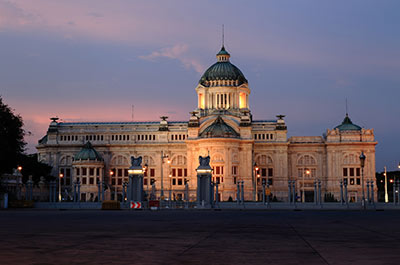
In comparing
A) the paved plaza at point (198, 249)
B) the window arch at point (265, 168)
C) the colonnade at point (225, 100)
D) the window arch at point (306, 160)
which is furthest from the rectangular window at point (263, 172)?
the paved plaza at point (198, 249)

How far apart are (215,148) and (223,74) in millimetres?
22893

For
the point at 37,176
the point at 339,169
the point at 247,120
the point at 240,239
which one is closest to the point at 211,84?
the point at 247,120

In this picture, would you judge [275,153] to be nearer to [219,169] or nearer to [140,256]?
[219,169]

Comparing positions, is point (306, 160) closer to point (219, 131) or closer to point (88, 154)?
point (219, 131)

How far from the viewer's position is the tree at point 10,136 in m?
76.6

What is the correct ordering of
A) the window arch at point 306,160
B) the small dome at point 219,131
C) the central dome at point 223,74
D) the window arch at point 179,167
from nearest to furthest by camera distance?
the small dome at point 219,131 < the window arch at point 179,167 < the window arch at point 306,160 < the central dome at point 223,74

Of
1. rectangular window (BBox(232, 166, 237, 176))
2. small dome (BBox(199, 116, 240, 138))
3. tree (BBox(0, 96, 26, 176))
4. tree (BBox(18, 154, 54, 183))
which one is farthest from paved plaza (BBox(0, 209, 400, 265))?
tree (BBox(18, 154, 54, 183))

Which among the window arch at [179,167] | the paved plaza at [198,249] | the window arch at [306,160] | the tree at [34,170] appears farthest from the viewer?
the window arch at [306,160]

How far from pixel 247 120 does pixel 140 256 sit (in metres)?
116

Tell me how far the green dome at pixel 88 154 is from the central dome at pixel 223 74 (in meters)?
30.9

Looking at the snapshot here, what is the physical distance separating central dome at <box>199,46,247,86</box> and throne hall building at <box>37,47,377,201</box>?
0.25 meters

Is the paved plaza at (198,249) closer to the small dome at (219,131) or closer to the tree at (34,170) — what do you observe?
the small dome at (219,131)

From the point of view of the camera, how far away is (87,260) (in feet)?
46.5

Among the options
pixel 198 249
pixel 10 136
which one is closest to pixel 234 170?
pixel 10 136
